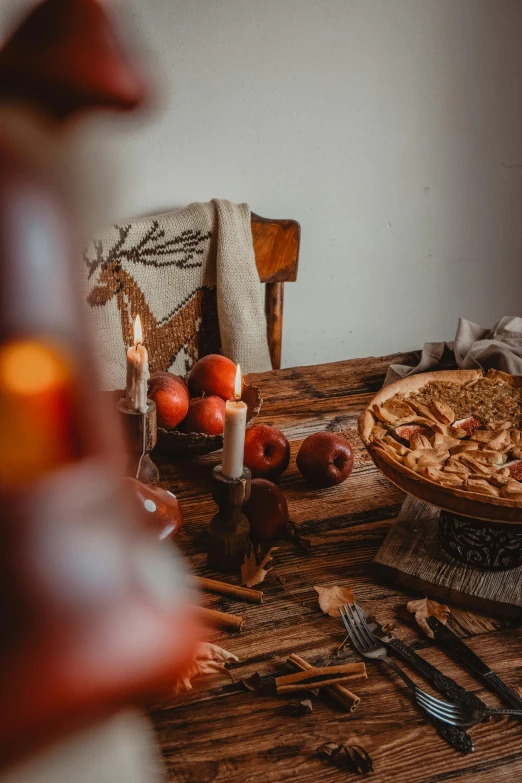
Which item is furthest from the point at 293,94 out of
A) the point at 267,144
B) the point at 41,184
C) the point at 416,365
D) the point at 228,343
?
the point at 41,184

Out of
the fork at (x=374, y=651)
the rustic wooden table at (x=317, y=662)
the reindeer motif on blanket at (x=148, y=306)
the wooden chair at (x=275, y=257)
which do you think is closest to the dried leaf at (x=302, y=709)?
the rustic wooden table at (x=317, y=662)

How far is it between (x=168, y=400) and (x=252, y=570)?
0.38m

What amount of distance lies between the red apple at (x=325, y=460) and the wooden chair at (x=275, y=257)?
103 centimetres

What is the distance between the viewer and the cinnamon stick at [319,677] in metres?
0.73

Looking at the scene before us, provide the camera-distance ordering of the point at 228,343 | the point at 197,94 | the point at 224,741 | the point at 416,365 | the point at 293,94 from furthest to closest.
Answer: the point at 293,94
the point at 197,94
the point at 228,343
the point at 416,365
the point at 224,741

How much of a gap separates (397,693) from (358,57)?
2.16 meters

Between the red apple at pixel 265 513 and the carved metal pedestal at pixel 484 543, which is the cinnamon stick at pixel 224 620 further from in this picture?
the carved metal pedestal at pixel 484 543

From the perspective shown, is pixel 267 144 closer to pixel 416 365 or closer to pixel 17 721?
pixel 416 365

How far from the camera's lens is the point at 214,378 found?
1.29 meters

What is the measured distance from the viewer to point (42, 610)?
0.15 m

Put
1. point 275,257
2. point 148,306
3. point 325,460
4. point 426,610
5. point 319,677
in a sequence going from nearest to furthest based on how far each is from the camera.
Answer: point 319,677 < point 426,610 < point 325,460 < point 148,306 < point 275,257

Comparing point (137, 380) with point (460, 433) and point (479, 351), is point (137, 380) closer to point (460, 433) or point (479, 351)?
point (460, 433)

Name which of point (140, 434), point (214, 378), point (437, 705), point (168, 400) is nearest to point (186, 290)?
point (214, 378)

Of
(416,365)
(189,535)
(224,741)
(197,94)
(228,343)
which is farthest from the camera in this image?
(197,94)
